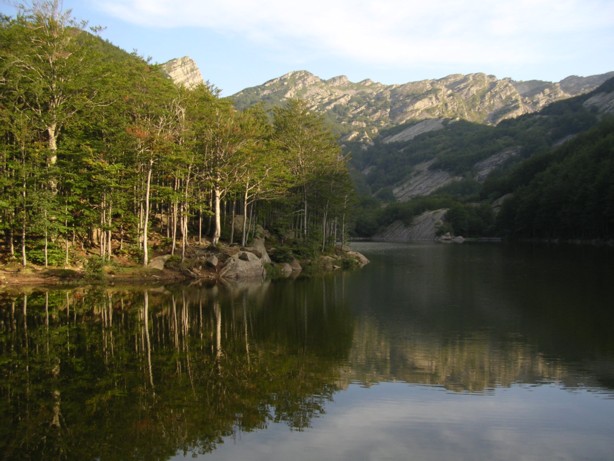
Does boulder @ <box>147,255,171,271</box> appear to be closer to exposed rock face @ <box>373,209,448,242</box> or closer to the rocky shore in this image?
the rocky shore

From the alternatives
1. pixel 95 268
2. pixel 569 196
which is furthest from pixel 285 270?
pixel 569 196

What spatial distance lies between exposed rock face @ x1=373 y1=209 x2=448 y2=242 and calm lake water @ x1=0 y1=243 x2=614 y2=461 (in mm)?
138560

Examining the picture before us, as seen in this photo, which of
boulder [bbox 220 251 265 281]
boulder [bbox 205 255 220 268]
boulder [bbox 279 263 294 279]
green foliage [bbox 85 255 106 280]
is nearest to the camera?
green foliage [bbox 85 255 106 280]

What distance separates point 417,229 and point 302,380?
531ft

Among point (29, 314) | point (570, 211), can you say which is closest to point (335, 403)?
point (29, 314)

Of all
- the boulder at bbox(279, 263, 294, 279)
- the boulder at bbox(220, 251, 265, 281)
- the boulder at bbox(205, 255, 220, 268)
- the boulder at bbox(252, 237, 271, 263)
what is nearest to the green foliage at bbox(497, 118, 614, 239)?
the boulder at bbox(279, 263, 294, 279)

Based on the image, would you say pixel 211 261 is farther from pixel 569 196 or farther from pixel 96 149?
pixel 569 196

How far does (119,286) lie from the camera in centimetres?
3528

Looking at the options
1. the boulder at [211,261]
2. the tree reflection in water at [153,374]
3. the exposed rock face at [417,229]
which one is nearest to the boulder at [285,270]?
the boulder at [211,261]

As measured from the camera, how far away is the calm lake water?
408 inches

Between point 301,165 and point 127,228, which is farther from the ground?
point 301,165

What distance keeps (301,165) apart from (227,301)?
31.7 m

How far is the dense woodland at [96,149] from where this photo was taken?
118 feet

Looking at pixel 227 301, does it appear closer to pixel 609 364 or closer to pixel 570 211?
pixel 609 364
